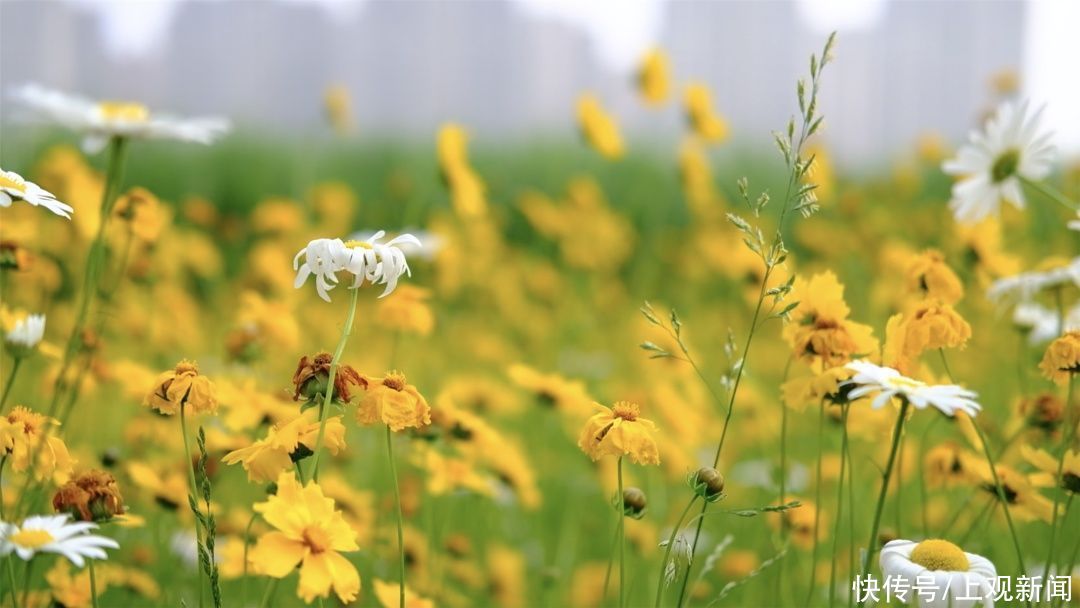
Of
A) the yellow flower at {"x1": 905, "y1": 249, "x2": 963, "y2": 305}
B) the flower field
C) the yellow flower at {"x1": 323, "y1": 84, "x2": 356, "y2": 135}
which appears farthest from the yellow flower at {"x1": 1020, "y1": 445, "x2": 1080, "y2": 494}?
the yellow flower at {"x1": 323, "y1": 84, "x2": 356, "y2": 135}

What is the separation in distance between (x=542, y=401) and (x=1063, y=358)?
1.56 ft

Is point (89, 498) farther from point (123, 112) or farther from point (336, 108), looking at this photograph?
point (336, 108)

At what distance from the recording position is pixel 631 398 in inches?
56.4

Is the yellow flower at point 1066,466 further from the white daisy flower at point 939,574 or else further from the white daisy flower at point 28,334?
the white daisy flower at point 28,334

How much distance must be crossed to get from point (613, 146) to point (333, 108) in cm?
71

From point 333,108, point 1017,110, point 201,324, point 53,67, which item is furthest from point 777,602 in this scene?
point 53,67

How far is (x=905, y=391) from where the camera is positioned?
625 millimetres

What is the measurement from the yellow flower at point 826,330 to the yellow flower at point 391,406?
25 cm

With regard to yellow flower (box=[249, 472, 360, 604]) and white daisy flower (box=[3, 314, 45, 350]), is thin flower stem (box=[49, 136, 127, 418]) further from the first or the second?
yellow flower (box=[249, 472, 360, 604])

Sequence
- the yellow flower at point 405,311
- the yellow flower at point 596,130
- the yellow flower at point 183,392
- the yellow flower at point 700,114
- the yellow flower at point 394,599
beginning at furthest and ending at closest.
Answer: the yellow flower at point 700,114 → the yellow flower at point 596,130 → the yellow flower at point 405,311 → the yellow flower at point 394,599 → the yellow flower at point 183,392

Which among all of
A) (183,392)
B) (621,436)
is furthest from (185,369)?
(621,436)

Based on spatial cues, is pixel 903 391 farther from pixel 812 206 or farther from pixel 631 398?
pixel 631 398

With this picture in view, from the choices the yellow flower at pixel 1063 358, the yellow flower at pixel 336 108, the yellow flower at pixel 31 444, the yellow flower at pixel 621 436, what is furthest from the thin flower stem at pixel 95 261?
the yellow flower at pixel 336 108

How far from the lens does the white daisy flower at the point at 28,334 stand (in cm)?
80
